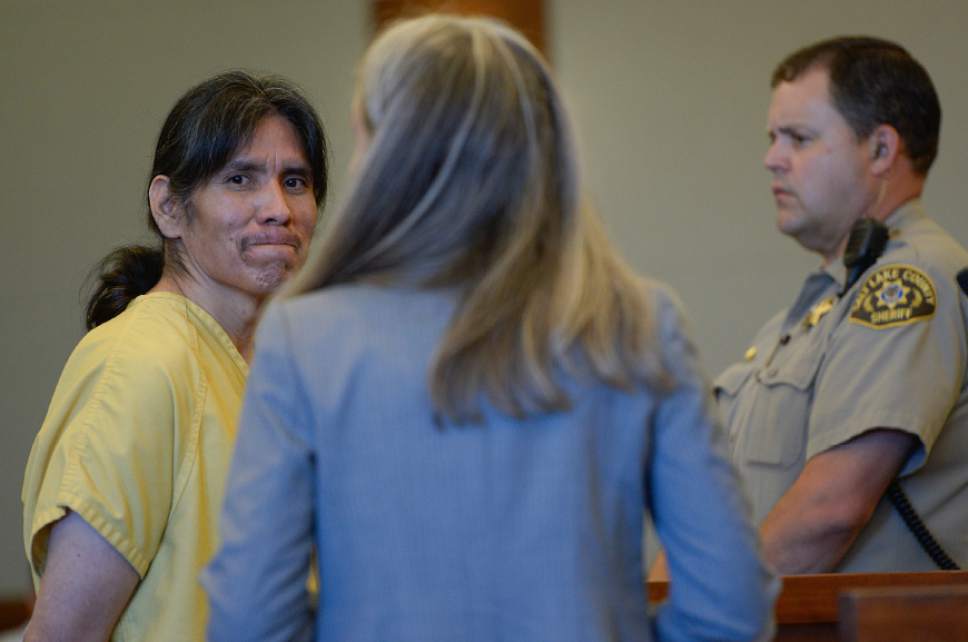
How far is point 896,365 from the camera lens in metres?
2.25

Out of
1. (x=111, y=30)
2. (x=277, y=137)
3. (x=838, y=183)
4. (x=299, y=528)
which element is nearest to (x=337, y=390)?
(x=299, y=528)

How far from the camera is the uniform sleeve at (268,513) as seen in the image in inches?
48.1

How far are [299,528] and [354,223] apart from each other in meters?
0.28

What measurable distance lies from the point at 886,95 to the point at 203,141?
1.34m

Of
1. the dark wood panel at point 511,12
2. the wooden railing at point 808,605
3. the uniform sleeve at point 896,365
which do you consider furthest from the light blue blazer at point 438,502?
the dark wood panel at point 511,12

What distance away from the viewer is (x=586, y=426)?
1.22 meters

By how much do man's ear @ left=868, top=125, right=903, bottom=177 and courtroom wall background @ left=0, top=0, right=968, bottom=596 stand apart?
4.67 ft

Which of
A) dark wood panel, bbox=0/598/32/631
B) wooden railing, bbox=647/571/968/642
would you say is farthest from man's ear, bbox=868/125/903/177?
dark wood panel, bbox=0/598/32/631

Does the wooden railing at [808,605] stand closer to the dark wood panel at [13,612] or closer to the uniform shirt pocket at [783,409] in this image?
the uniform shirt pocket at [783,409]

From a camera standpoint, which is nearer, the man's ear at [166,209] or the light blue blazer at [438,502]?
the light blue blazer at [438,502]

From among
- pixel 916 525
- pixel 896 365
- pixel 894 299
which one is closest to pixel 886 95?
pixel 894 299

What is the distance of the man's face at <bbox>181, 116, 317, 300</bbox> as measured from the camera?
1899 millimetres

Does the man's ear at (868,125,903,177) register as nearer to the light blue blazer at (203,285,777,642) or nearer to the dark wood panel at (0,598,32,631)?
the light blue blazer at (203,285,777,642)

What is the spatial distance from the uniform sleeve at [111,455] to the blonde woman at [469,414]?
16.8 inches
